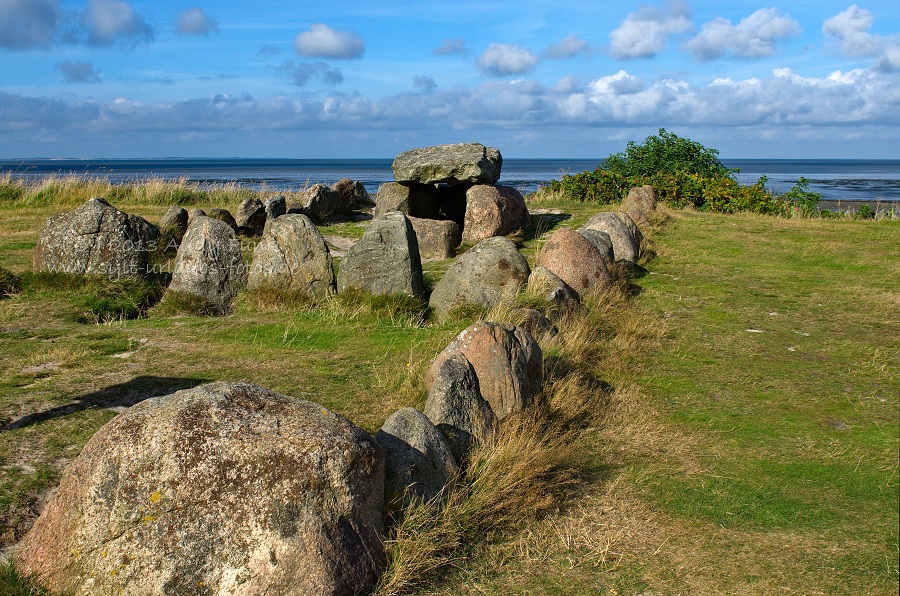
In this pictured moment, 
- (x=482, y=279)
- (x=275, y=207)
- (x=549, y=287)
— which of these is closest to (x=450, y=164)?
(x=275, y=207)

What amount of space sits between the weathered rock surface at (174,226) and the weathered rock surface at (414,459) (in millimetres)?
11665

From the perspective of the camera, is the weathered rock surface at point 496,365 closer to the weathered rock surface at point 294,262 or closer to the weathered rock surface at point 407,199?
the weathered rock surface at point 294,262

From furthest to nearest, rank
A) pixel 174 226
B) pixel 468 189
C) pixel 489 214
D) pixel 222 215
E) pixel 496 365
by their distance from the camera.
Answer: pixel 468 189 → pixel 222 215 → pixel 489 214 → pixel 174 226 → pixel 496 365

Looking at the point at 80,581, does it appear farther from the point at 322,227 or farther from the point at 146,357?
the point at 322,227

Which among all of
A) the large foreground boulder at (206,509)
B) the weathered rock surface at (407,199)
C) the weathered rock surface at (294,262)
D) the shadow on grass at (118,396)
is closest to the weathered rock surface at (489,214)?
the weathered rock surface at (407,199)

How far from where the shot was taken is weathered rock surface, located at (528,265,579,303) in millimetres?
9695

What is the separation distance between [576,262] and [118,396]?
6.76 meters

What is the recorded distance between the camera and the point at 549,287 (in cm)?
981

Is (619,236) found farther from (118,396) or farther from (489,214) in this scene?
(118,396)

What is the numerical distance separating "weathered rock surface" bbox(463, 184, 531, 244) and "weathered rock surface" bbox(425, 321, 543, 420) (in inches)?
407

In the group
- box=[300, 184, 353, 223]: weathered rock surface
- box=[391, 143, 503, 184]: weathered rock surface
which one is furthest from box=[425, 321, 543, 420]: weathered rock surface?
box=[300, 184, 353, 223]: weathered rock surface

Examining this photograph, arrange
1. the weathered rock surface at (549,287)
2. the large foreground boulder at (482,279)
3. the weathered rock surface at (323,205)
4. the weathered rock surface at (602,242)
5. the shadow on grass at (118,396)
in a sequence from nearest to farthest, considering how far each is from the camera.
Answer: the shadow on grass at (118,396) < the weathered rock surface at (549,287) < the large foreground boulder at (482,279) < the weathered rock surface at (602,242) < the weathered rock surface at (323,205)

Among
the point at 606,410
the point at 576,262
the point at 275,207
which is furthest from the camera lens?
the point at 275,207

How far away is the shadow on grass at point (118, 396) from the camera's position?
20.4 ft
